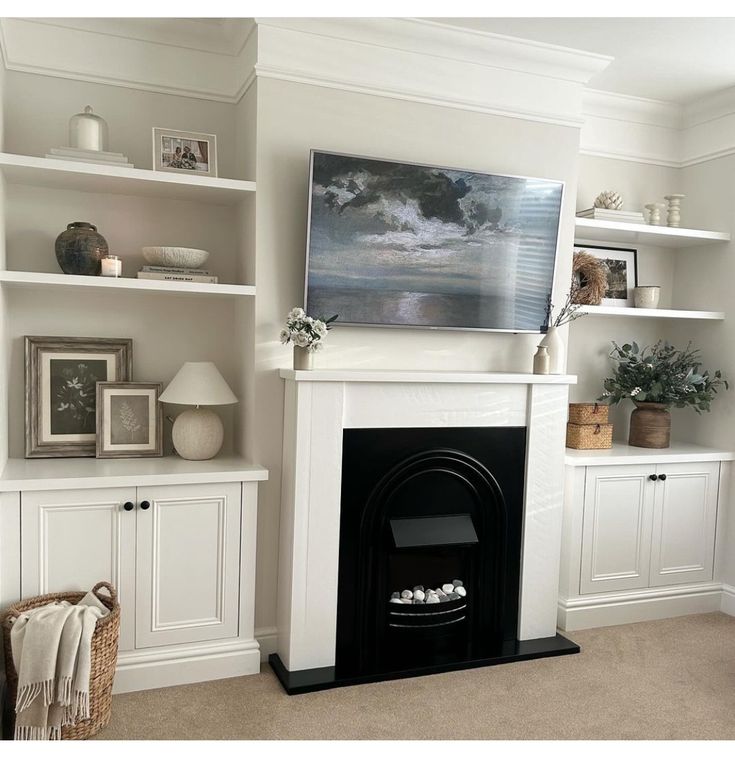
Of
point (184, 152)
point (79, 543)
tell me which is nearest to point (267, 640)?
point (79, 543)

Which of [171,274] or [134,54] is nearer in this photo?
[171,274]

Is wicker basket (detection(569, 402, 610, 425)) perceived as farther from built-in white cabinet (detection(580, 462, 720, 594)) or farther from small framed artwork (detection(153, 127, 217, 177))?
small framed artwork (detection(153, 127, 217, 177))

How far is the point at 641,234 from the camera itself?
370 cm

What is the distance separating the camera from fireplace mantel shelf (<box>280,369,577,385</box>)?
278cm

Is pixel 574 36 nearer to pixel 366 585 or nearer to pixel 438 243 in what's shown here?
pixel 438 243

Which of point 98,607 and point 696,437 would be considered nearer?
point 98,607

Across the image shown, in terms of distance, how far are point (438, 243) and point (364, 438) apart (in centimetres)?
87

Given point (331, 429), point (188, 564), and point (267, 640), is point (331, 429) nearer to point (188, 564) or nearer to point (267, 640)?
point (188, 564)

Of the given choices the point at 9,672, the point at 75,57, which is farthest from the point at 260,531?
the point at 75,57

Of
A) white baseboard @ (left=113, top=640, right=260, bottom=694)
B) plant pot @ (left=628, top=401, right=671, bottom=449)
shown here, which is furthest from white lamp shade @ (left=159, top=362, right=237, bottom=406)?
plant pot @ (left=628, top=401, right=671, bottom=449)

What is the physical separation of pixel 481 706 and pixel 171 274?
1972mm

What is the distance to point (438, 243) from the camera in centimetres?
306

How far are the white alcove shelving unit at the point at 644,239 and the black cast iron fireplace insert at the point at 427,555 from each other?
97 centimetres

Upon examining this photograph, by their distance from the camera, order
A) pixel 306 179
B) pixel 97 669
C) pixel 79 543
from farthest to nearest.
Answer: pixel 306 179
pixel 79 543
pixel 97 669
